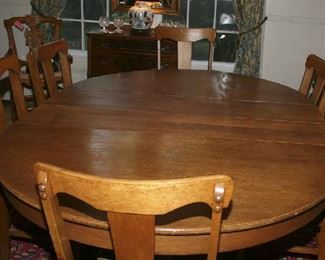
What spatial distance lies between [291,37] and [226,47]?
2.06 ft

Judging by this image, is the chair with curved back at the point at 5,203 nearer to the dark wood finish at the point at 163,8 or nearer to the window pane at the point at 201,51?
the dark wood finish at the point at 163,8

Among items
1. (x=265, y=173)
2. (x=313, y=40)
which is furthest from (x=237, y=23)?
(x=265, y=173)

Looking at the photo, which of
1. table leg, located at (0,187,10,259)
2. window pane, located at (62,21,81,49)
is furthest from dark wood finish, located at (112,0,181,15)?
table leg, located at (0,187,10,259)

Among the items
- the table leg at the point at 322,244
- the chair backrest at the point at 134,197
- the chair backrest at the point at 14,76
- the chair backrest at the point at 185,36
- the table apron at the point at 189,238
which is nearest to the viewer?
the chair backrest at the point at 134,197

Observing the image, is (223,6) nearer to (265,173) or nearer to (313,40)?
(313,40)

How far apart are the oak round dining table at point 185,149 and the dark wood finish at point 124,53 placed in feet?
4.04

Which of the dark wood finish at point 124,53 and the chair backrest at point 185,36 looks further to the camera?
the dark wood finish at point 124,53

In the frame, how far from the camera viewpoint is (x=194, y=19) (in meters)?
4.11

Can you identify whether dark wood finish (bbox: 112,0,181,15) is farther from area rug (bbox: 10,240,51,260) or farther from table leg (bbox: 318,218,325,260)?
table leg (bbox: 318,218,325,260)

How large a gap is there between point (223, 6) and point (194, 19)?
300mm

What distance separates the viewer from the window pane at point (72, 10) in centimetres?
428

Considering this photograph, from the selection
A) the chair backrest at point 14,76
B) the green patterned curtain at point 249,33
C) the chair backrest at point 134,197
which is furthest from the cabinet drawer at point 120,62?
the chair backrest at point 134,197

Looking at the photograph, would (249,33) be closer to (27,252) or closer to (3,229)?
(27,252)

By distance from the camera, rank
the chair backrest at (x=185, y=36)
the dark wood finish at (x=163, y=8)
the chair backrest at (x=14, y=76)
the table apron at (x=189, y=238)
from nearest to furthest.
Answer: the table apron at (x=189, y=238) → the chair backrest at (x=14, y=76) → the chair backrest at (x=185, y=36) → the dark wood finish at (x=163, y=8)
